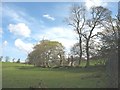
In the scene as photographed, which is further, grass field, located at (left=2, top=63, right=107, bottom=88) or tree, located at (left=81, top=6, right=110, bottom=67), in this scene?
tree, located at (left=81, top=6, right=110, bottom=67)

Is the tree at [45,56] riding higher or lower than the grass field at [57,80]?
higher

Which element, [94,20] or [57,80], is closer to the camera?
[57,80]

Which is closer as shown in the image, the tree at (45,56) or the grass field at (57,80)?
the grass field at (57,80)

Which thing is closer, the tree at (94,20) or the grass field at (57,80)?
the grass field at (57,80)

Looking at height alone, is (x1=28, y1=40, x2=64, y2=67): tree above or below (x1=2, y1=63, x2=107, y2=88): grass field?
above

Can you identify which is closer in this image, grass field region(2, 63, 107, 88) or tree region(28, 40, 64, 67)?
grass field region(2, 63, 107, 88)

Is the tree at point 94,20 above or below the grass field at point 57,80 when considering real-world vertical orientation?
above

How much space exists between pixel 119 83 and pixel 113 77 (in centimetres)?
35

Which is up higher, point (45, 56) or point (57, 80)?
point (45, 56)

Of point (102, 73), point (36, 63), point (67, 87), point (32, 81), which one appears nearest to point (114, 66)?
point (102, 73)

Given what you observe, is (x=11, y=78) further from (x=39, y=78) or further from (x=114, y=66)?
(x=114, y=66)

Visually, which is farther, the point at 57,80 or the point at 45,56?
the point at 45,56

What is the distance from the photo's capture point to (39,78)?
12805mm

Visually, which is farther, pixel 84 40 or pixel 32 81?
pixel 84 40
